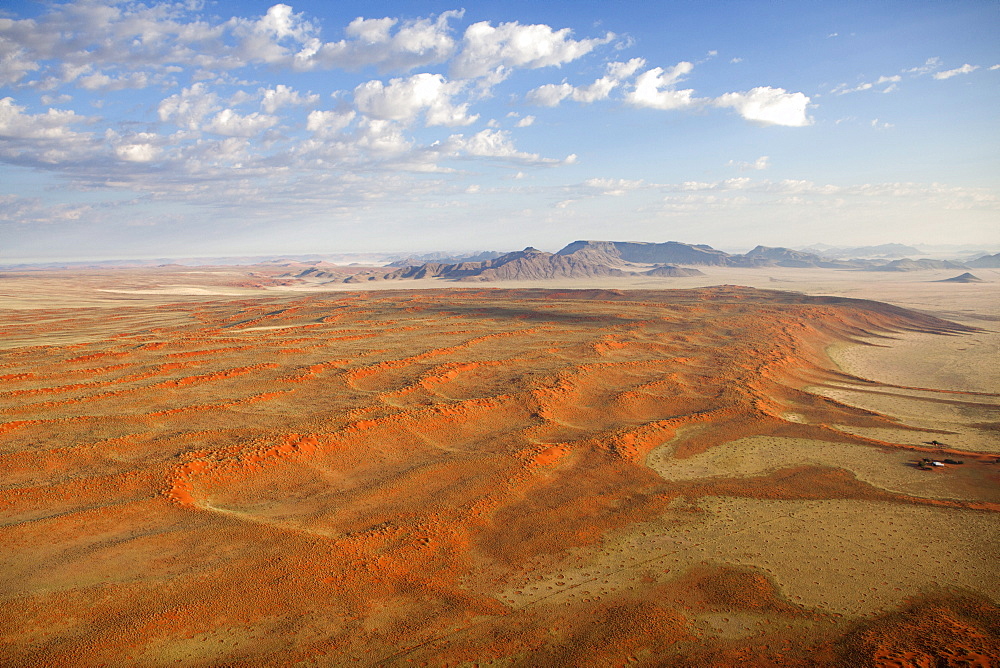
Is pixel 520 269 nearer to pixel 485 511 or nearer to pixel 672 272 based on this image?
pixel 672 272

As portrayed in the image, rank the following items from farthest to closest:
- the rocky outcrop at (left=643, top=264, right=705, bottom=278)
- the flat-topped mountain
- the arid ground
→ the rocky outcrop at (left=643, top=264, right=705, bottom=278) < the flat-topped mountain < the arid ground

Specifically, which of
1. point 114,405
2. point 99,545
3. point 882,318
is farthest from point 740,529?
point 882,318

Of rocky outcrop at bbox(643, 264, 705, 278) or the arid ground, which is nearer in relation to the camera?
the arid ground

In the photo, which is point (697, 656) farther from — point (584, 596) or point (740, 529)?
point (740, 529)

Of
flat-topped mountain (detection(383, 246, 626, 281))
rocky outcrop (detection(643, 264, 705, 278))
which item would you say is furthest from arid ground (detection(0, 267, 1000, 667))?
rocky outcrop (detection(643, 264, 705, 278))

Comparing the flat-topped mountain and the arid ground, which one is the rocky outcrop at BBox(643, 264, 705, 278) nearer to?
the flat-topped mountain

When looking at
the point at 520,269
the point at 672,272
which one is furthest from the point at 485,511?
the point at 672,272

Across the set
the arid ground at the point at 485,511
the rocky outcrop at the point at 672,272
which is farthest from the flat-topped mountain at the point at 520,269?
the arid ground at the point at 485,511

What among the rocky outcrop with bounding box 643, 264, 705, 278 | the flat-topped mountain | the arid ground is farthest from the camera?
the rocky outcrop with bounding box 643, 264, 705, 278

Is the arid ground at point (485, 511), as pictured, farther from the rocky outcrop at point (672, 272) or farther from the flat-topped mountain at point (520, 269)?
the rocky outcrop at point (672, 272)
